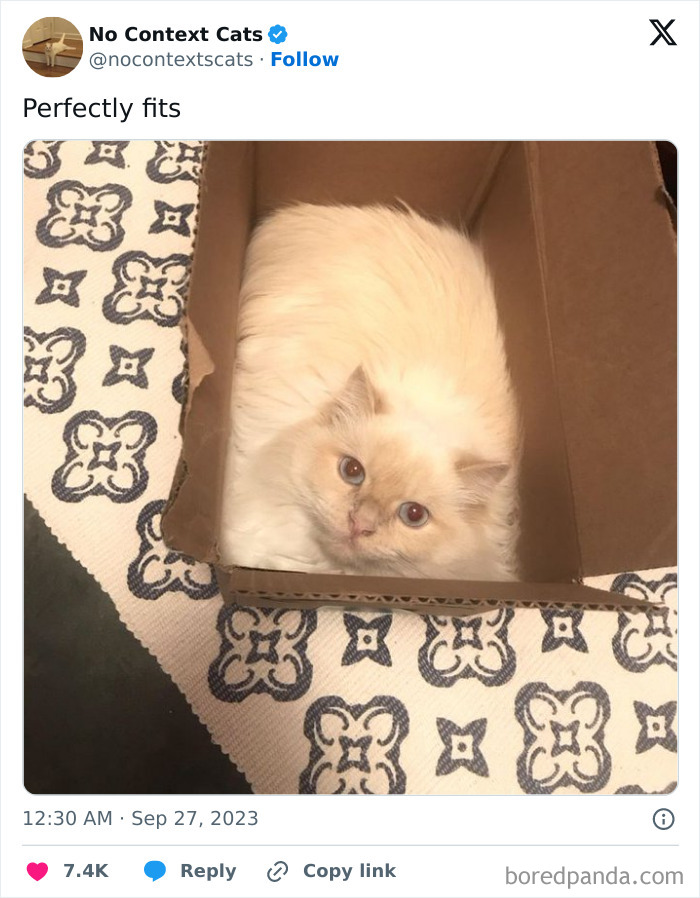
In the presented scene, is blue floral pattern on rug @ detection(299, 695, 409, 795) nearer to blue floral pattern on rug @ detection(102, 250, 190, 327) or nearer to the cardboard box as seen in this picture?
the cardboard box

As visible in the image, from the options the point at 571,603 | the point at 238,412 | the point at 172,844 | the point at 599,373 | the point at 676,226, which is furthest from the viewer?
the point at 238,412

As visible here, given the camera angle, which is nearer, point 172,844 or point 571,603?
point 571,603

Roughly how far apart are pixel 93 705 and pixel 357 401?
0.80m

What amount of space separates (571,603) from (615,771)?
70cm

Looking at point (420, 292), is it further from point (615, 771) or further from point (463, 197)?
point (615, 771)

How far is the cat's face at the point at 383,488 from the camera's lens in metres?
1.06

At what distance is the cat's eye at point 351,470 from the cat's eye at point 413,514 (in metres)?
0.09

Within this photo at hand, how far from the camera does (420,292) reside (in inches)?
51.6

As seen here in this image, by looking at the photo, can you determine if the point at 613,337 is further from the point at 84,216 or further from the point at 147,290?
the point at 84,216

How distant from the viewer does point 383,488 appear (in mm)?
1054

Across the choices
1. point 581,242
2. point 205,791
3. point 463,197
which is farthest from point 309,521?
point 463,197

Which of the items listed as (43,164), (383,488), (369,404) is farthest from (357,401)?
(43,164)

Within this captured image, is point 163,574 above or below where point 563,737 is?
above

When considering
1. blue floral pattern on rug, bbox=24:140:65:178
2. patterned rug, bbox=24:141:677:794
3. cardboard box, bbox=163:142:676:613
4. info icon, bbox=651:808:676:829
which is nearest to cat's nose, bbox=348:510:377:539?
cardboard box, bbox=163:142:676:613
